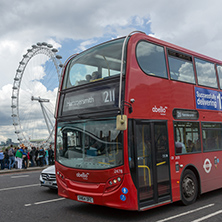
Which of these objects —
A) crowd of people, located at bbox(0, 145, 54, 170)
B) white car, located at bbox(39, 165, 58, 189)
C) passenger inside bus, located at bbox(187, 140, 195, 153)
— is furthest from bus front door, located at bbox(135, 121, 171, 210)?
crowd of people, located at bbox(0, 145, 54, 170)

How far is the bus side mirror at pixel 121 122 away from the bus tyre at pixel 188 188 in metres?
2.54

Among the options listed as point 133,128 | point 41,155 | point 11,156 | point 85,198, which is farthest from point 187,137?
point 41,155

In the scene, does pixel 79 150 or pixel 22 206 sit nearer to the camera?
pixel 79 150

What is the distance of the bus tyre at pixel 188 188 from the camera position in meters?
7.04

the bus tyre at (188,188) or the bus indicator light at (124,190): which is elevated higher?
the bus indicator light at (124,190)

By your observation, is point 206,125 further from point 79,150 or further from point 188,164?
point 79,150

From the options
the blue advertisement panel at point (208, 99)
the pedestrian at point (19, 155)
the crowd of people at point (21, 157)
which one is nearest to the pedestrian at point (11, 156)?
the crowd of people at point (21, 157)

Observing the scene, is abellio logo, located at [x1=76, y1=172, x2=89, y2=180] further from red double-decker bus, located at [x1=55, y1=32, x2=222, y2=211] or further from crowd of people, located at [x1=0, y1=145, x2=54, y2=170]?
crowd of people, located at [x1=0, y1=145, x2=54, y2=170]

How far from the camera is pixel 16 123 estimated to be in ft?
126

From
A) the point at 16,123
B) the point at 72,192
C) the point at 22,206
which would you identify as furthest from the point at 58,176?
the point at 16,123

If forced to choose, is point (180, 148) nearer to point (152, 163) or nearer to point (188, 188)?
point (188, 188)

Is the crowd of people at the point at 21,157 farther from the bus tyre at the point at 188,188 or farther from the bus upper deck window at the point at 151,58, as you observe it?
the bus upper deck window at the point at 151,58

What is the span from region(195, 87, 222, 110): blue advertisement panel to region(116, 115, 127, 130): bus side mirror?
314cm

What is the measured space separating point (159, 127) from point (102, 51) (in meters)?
2.23
